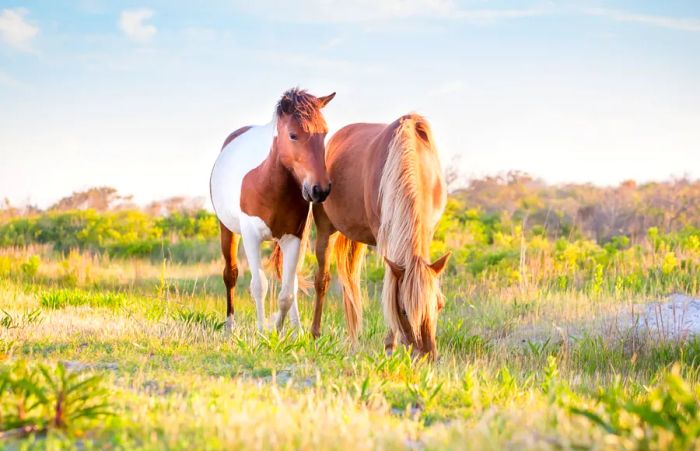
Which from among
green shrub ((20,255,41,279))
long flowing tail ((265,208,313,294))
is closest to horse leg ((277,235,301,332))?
long flowing tail ((265,208,313,294))

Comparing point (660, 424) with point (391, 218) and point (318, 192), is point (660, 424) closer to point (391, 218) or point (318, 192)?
point (391, 218)

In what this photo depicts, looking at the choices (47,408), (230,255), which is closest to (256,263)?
(230,255)

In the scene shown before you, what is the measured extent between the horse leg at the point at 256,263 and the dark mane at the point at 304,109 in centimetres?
125

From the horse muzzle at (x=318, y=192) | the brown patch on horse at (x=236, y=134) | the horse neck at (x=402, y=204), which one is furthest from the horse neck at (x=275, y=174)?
the brown patch on horse at (x=236, y=134)

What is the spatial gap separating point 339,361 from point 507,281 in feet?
22.9

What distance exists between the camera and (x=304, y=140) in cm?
680

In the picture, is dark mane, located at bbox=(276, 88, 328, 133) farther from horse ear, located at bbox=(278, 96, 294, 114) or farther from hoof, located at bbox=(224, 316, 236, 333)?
hoof, located at bbox=(224, 316, 236, 333)

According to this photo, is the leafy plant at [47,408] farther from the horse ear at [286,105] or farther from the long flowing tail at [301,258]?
the long flowing tail at [301,258]

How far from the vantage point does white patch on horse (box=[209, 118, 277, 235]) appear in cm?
788

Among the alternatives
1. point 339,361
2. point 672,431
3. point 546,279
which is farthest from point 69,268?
point 672,431

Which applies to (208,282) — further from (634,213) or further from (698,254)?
(634,213)

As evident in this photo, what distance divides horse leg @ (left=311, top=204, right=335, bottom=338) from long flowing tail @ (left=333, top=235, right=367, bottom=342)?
16cm

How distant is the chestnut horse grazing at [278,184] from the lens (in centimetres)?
680

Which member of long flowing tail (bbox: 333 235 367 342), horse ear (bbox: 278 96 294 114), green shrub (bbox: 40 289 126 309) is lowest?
green shrub (bbox: 40 289 126 309)
